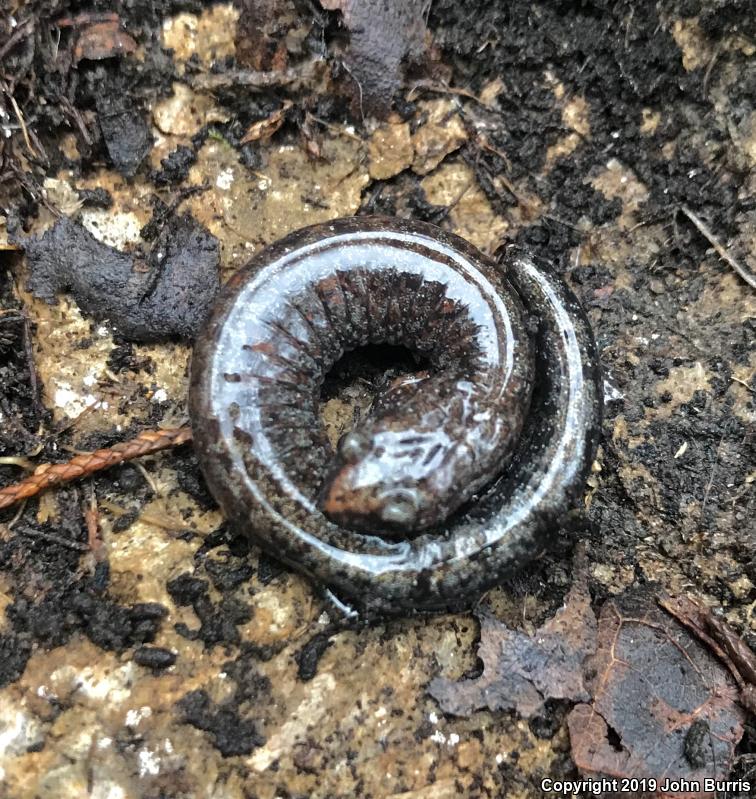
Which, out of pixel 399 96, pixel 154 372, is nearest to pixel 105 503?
pixel 154 372

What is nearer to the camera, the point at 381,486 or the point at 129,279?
the point at 381,486

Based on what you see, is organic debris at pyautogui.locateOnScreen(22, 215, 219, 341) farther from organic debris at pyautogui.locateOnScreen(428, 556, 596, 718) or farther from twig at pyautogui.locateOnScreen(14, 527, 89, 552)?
organic debris at pyautogui.locateOnScreen(428, 556, 596, 718)

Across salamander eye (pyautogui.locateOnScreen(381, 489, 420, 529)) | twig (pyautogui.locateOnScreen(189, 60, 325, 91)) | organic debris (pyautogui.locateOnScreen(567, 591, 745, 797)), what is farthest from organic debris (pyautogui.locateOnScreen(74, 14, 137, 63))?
organic debris (pyautogui.locateOnScreen(567, 591, 745, 797))

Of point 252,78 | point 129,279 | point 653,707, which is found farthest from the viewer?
point 252,78

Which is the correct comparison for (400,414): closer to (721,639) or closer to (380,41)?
(721,639)

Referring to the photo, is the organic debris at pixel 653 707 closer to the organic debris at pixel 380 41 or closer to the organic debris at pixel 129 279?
the organic debris at pixel 129 279

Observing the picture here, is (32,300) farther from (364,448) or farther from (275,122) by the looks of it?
(364,448)

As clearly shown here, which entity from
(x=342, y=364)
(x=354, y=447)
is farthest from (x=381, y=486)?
(x=342, y=364)
